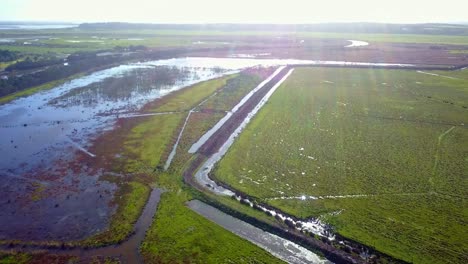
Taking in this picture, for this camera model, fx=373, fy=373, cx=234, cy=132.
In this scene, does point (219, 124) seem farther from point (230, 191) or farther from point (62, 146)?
point (62, 146)

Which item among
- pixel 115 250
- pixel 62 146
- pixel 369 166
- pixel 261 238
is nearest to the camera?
pixel 115 250

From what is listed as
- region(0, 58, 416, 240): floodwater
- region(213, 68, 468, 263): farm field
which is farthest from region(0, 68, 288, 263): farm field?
region(213, 68, 468, 263): farm field

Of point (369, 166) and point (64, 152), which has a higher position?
point (64, 152)

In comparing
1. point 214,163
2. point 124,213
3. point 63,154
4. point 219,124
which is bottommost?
point 124,213

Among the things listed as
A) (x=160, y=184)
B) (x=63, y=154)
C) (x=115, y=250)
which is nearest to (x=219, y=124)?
(x=160, y=184)

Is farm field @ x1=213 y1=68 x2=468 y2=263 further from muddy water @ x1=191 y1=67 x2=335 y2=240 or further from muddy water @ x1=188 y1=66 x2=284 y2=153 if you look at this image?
muddy water @ x1=188 y1=66 x2=284 y2=153

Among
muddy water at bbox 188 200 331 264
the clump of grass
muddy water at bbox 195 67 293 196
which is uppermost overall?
muddy water at bbox 195 67 293 196

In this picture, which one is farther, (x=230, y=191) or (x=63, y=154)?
(x=63, y=154)
